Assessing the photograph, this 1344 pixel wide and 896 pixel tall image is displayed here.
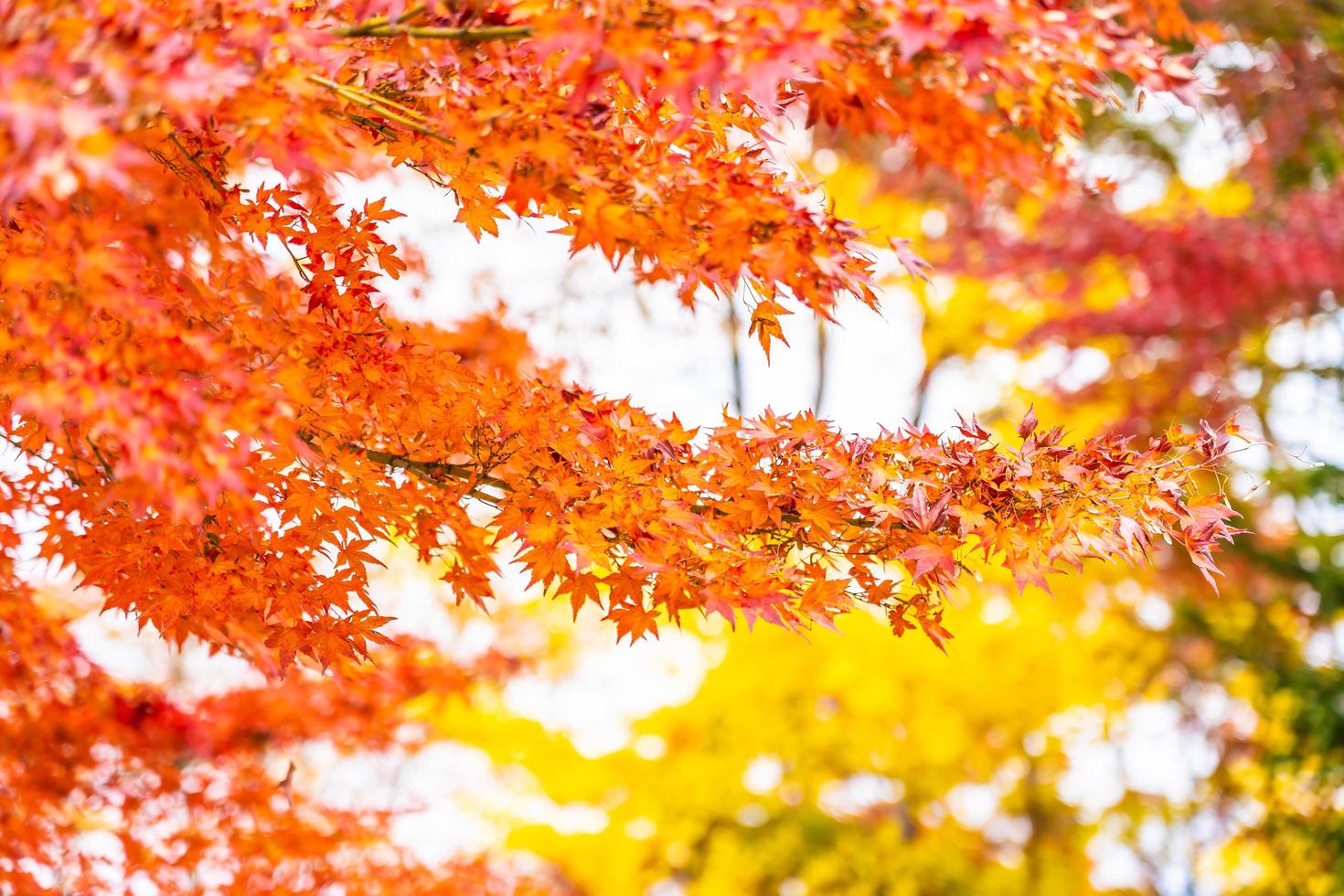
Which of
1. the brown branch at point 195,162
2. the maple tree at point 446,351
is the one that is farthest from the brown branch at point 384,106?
the brown branch at point 195,162

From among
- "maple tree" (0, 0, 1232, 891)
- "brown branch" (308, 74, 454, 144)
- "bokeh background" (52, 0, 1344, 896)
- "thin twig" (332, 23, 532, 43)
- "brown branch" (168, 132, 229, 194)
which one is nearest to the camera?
"maple tree" (0, 0, 1232, 891)

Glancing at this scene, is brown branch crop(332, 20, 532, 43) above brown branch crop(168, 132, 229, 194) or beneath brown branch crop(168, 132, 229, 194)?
beneath

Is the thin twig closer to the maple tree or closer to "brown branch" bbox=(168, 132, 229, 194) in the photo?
the maple tree

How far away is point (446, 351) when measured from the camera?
2.08 metres

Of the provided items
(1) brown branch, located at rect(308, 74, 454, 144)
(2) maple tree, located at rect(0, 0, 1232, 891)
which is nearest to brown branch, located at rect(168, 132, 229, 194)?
(2) maple tree, located at rect(0, 0, 1232, 891)

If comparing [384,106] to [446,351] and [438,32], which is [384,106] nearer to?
[438,32]

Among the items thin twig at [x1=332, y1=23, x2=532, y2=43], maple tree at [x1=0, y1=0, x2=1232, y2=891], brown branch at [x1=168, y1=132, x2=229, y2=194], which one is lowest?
maple tree at [x1=0, y1=0, x2=1232, y2=891]

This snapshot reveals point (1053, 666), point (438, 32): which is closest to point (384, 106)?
point (438, 32)

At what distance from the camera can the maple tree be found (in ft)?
4.45

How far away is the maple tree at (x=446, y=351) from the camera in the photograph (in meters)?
1.36

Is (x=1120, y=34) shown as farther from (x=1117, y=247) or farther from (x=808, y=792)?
(x=808, y=792)

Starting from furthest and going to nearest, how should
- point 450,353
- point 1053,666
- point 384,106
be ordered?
point 1053,666, point 450,353, point 384,106

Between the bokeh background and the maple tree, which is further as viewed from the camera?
the bokeh background

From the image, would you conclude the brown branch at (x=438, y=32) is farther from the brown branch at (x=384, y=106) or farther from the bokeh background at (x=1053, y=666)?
the bokeh background at (x=1053, y=666)
